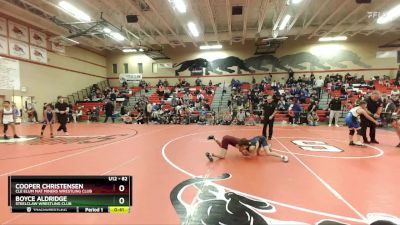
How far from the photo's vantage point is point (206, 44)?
24.7 meters

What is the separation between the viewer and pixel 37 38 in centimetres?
1941

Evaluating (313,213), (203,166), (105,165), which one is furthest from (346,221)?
(105,165)

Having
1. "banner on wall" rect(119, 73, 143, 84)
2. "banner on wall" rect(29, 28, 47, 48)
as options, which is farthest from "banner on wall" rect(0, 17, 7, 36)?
"banner on wall" rect(119, 73, 143, 84)

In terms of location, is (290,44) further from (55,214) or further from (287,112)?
(55,214)

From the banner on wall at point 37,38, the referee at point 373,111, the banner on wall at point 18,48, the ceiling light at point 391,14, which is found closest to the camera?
the referee at point 373,111

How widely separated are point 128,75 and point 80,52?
5.34 m

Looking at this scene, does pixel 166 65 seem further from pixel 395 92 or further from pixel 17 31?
pixel 395 92

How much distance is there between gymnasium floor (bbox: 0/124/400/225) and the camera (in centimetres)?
287

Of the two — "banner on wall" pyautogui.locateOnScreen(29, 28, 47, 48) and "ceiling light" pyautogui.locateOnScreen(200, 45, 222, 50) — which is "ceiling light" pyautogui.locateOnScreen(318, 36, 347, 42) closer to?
"ceiling light" pyautogui.locateOnScreen(200, 45, 222, 50)

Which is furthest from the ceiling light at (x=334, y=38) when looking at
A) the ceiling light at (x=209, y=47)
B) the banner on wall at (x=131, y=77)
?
the banner on wall at (x=131, y=77)

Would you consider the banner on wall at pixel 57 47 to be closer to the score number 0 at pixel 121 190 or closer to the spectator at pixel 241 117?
the spectator at pixel 241 117

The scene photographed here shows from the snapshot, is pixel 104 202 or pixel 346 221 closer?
pixel 104 202
